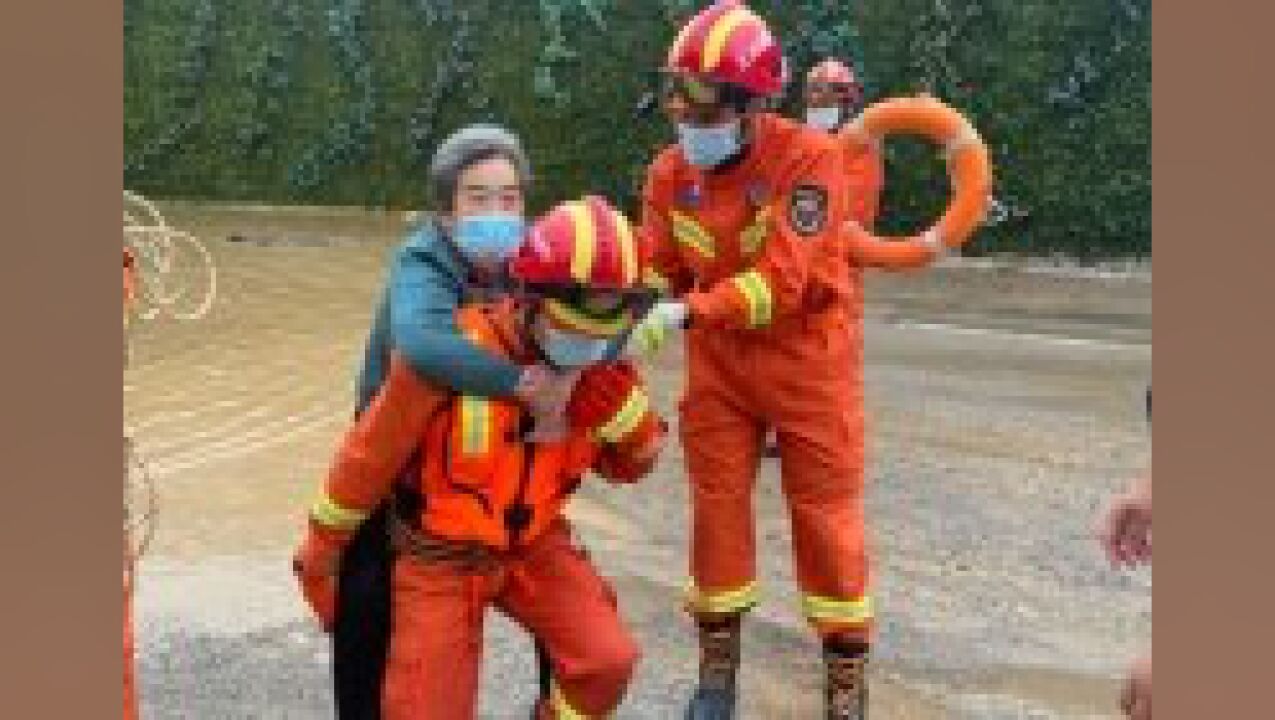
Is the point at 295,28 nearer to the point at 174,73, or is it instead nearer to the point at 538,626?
the point at 174,73

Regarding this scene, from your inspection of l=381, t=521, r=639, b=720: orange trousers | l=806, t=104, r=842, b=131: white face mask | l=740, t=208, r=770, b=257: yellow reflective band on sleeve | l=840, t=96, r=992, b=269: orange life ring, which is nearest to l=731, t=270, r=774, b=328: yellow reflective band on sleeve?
l=740, t=208, r=770, b=257: yellow reflective band on sleeve

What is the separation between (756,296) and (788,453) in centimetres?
50

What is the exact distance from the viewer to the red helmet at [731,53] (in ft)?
14.0

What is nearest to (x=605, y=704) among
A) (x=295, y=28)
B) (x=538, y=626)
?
(x=538, y=626)

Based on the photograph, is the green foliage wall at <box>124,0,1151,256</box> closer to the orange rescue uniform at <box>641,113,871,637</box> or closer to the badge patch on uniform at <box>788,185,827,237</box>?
the orange rescue uniform at <box>641,113,871,637</box>

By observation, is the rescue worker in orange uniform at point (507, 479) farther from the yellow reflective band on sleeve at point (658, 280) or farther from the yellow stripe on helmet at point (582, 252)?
the yellow reflective band on sleeve at point (658, 280)

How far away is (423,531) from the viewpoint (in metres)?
3.45

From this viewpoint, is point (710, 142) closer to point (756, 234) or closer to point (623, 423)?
point (756, 234)

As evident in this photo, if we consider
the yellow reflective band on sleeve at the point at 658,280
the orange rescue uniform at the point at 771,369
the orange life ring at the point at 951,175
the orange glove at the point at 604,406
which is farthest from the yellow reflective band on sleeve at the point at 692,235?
the orange life ring at the point at 951,175

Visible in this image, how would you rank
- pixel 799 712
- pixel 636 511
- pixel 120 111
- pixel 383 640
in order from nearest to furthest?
pixel 120 111
pixel 383 640
pixel 799 712
pixel 636 511

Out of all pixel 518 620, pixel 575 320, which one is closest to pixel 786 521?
pixel 518 620

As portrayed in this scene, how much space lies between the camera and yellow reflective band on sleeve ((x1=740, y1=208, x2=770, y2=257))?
14.3 ft

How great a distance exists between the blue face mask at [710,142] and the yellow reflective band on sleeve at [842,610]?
1.07 meters

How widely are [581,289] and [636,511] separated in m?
3.59
